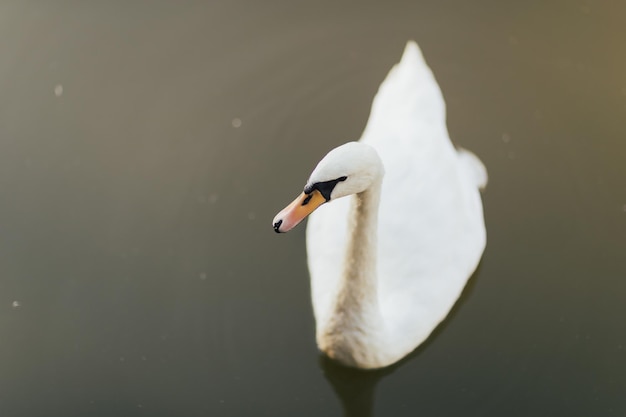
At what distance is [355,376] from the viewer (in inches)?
166

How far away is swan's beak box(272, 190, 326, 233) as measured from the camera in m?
3.38

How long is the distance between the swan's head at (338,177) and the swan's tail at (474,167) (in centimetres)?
147

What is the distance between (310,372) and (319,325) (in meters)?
0.29

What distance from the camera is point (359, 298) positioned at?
3.79 metres

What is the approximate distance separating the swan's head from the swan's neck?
9cm

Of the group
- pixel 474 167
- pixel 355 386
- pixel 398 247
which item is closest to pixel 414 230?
pixel 398 247

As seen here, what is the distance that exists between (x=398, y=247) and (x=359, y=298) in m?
0.38

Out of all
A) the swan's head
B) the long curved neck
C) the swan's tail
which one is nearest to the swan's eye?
the swan's head

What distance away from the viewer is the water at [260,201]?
4242mm

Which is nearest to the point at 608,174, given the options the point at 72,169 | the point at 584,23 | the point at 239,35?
the point at 584,23

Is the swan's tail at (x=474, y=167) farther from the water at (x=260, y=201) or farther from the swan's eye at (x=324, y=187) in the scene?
the swan's eye at (x=324, y=187)

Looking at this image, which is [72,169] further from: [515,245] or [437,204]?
[515,245]

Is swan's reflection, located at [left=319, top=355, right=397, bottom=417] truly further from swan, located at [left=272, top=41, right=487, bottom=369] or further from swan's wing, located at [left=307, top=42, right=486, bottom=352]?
swan's wing, located at [left=307, top=42, right=486, bottom=352]

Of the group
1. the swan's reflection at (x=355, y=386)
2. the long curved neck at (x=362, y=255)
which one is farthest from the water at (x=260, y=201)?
the long curved neck at (x=362, y=255)
